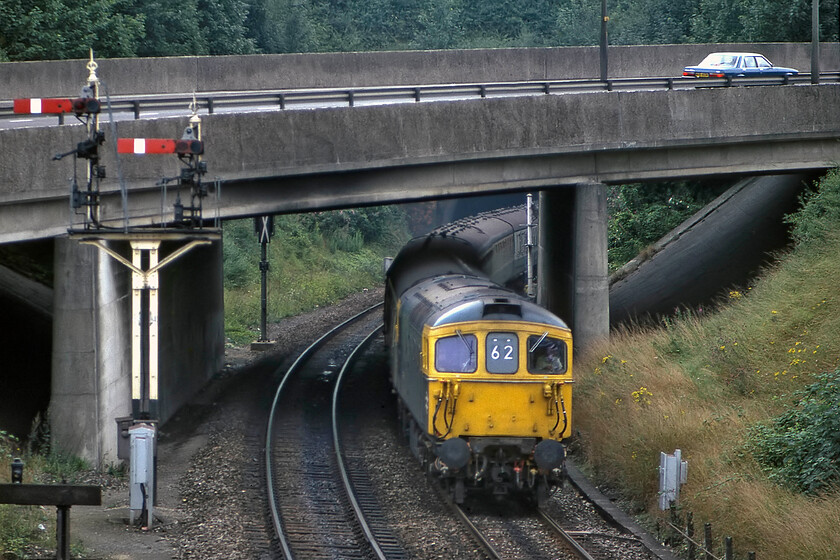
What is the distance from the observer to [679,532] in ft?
40.5

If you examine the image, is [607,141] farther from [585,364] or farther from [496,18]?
[496,18]

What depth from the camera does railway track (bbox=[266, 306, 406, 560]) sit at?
43.6 ft

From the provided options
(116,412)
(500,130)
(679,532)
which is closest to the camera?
(679,532)

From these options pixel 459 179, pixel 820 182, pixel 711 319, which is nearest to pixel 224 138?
pixel 459 179

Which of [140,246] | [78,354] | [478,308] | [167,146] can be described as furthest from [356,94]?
[140,246]

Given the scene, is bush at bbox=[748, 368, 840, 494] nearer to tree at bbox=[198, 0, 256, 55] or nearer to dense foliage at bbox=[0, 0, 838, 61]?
dense foliage at bbox=[0, 0, 838, 61]

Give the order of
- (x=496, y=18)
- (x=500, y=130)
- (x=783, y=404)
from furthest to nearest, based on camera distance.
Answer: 1. (x=496, y=18)
2. (x=500, y=130)
3. (x=783, y=404)

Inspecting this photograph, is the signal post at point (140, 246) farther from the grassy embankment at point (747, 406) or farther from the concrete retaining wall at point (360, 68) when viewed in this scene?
the concrete retaining wall at point (360, 68)

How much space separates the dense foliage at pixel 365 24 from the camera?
1302 inches

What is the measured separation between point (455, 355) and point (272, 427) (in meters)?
7.18

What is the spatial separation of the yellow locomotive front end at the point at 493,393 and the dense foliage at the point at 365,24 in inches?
835

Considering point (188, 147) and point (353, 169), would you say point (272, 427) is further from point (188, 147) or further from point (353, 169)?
point (188, 147)

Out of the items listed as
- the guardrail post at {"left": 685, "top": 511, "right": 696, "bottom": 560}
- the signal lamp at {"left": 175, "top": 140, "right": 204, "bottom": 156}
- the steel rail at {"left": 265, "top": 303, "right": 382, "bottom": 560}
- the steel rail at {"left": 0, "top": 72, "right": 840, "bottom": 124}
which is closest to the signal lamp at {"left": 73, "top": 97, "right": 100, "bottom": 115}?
the signal lamp at {"left": 175, "top": 140, "right": 204, "bottom": 156}

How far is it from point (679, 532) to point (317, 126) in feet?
34.5
